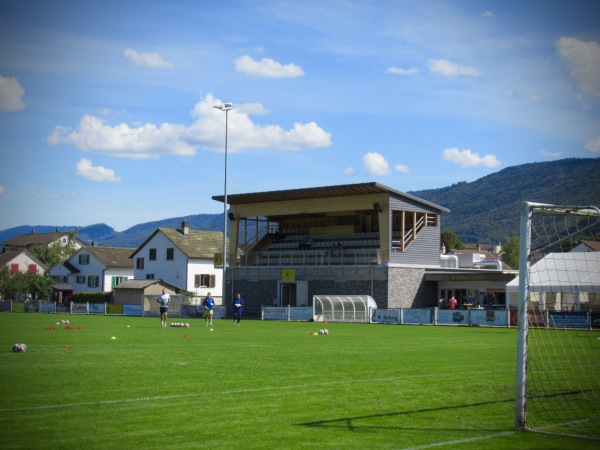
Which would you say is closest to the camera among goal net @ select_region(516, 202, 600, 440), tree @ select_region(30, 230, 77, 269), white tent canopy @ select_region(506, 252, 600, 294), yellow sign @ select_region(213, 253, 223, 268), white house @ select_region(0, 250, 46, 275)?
goal net @ select_region(516, 202, 600, 440)

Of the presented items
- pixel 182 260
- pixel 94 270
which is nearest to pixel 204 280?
pixel 182 260

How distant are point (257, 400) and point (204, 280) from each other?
76675 mm

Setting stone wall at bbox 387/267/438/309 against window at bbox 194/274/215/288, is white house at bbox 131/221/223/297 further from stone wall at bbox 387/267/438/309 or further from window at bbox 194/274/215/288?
stone wall at bbox 387/267/438/309

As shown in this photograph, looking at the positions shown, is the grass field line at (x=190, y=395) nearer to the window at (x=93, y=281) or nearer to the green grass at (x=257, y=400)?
the green grass at (x=257, y=400)

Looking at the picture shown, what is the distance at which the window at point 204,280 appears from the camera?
8776 centimetres

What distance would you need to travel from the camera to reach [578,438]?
1024cm

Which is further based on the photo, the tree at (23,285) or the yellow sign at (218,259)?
the tree at (23,285)

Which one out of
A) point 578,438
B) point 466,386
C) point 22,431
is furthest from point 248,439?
point 466,386

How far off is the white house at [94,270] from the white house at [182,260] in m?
8.71

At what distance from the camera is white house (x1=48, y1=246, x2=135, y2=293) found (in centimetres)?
10006

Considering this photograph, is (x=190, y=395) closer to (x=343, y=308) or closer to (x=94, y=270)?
(x=343, y=308)

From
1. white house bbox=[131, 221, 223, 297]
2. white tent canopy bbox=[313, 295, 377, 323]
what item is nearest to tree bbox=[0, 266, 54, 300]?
white house bbox=[131, 221, 223, 297]

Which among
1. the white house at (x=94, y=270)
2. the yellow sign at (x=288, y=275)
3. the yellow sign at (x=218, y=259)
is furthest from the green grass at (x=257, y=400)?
the white house at (x=94, y=270)

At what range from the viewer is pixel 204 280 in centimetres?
8875
